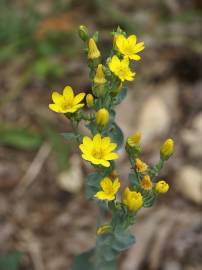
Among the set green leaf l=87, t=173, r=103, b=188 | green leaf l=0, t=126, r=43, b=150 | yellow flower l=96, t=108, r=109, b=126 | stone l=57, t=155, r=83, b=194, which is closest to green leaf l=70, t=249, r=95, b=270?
green leaf l=87, t=173, r=103, b=188

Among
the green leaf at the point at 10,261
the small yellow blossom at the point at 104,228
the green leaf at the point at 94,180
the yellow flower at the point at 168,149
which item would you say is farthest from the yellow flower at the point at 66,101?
the green leaf at the point at 10,261

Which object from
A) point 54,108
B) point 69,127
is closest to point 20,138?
point 69,127

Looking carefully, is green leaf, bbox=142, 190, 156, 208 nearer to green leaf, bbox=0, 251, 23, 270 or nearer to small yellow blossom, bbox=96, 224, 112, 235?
small yellow blossom, bbox=96, 224, 112, 235

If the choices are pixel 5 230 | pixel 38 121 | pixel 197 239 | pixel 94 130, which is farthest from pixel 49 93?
pixel 94 130

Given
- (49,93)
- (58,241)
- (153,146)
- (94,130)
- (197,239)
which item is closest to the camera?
(94,130)

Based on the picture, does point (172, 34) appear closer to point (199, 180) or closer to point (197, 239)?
point (199, 180)

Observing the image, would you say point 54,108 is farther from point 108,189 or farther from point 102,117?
point 108,189

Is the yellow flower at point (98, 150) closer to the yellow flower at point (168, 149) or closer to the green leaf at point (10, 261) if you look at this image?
the yellow flower at point (168, 149)
